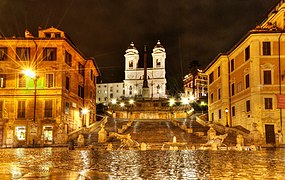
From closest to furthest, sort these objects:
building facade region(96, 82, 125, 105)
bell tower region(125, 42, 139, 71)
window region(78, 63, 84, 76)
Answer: window region(78, 63, 84, 76) < building facade region(96, 82, 125, 105) < bell tower region(125, 42, 139, 71)

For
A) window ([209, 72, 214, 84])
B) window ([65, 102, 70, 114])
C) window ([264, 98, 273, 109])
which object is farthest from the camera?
window ([209, 72, 214, 84])

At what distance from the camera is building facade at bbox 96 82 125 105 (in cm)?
15362

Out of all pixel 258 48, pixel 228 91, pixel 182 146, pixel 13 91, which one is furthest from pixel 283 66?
pixel 13 91

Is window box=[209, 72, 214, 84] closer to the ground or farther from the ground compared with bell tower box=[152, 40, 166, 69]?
closer to the ground

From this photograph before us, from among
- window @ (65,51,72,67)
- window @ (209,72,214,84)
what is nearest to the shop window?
window @ (65,51,72,67)

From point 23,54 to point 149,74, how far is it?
354ft

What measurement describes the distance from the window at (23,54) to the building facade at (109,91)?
106 m

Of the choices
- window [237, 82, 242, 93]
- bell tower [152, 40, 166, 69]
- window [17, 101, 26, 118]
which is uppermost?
bell tower [152, 40, 166, 69]

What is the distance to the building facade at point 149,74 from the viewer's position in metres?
149

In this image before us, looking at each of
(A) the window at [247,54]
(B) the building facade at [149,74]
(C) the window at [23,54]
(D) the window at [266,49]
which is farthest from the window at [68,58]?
(B) the building facade at [149,74]

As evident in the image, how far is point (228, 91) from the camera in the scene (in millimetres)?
50125

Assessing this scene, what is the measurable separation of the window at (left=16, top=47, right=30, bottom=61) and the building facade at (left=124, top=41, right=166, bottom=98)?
102 m

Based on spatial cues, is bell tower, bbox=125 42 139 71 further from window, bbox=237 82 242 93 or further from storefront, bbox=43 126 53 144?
storefront, bbox=43 126 53 144

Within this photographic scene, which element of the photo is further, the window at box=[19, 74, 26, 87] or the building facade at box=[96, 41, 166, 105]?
the building facade at box=[96, 41, 166, 105]
